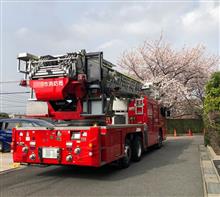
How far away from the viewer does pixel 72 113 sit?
9086mm

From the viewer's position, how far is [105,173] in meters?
9.00

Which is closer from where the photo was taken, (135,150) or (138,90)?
(135,150)

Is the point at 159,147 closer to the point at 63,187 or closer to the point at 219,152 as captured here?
the point at 219,152

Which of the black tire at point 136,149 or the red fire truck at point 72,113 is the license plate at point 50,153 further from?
the black tire at point 136,149

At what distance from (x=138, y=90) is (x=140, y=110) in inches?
40.3

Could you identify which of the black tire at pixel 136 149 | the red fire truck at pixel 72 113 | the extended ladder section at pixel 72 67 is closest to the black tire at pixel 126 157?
the red fire truck at pixel 72 113

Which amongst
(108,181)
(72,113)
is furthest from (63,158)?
(72,113)

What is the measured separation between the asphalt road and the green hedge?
70.4 ft

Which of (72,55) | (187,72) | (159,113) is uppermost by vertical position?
(187,72)

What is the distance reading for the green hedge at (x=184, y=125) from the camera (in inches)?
1249

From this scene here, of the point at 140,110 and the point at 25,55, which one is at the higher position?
the point at 25,55

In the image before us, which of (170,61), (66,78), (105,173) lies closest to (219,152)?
(105,173)

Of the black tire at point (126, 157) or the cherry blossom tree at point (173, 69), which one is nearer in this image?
the black tire at point (126, 157)

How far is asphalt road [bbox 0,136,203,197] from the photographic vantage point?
6762 mm
